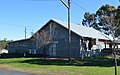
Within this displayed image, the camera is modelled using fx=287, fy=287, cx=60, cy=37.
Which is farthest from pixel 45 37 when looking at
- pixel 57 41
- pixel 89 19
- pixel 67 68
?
pixel 89 19

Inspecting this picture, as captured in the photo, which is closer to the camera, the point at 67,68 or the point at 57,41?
the point at 67,68

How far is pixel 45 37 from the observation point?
4469cm

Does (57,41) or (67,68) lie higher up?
(57,41)

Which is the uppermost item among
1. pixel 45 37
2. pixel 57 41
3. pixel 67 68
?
pixel 45 37

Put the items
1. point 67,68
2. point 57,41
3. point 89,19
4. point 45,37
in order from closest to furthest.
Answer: point 67,68, point 45,37, point 57,41, point 89,19

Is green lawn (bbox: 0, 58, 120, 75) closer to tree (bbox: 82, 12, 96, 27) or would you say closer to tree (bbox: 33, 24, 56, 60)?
tree (bbox: 33, 24, 56, 60)

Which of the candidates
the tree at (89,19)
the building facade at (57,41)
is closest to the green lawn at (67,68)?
the building facade at (57,41)

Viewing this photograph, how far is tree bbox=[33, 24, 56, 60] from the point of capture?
144ft

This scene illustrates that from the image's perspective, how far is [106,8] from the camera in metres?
71.8

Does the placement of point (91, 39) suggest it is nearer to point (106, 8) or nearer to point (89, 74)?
point (106, 8)

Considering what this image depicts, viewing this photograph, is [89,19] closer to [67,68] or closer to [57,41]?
[57,41]

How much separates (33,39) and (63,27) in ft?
19.8

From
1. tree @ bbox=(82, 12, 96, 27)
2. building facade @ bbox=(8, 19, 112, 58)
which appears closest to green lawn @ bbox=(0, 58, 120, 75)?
building facade @ bbox=(8, 19, 112, 58)

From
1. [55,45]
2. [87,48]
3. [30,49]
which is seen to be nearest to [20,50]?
[30,49]
